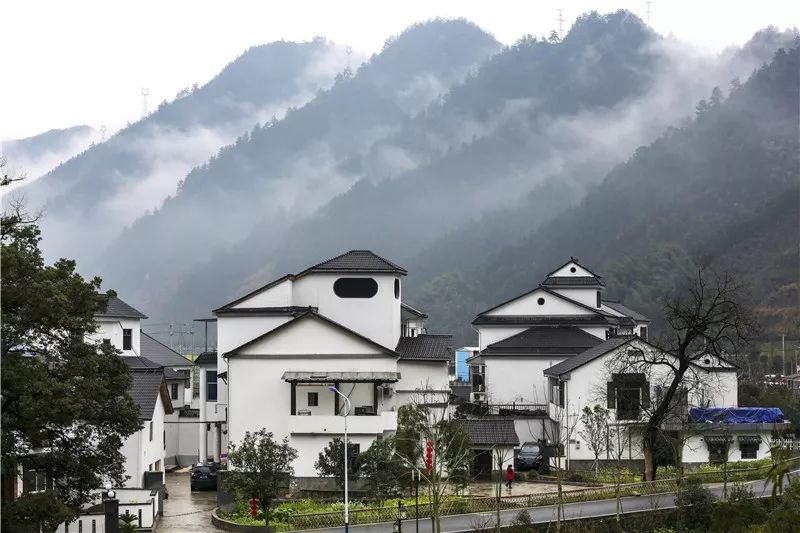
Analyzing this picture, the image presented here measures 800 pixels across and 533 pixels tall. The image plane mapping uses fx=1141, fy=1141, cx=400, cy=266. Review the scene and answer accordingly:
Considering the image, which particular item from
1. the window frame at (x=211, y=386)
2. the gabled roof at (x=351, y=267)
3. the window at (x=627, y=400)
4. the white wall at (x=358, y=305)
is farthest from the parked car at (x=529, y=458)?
the window frame at (x=211, y=386)

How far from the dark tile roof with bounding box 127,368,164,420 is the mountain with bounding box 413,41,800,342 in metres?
71.6

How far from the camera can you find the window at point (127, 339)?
167ft

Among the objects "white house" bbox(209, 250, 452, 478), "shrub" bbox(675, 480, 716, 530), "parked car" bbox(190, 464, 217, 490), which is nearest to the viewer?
"shrub" bbox(675, 480, 716, 530)

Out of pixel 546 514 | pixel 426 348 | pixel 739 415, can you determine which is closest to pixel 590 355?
pixel 739 415

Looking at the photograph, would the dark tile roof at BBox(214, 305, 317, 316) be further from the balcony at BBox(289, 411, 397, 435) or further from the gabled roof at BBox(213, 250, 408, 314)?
the balcony at BBox(289, 411, 397, 435)

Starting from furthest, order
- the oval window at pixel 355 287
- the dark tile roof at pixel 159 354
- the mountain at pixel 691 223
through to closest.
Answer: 1. the mountain at pixel 691 223
2. the dark tile roof at pixel 159 354
3. the oval window at pixel 355 287

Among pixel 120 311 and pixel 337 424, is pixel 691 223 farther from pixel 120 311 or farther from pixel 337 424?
pixel 337 424

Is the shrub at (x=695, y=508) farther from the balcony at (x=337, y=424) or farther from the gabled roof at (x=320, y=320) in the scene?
the gabled roof at (x=320, y=320)

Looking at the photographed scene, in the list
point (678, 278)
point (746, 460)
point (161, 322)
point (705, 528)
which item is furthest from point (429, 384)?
point (161, 322)

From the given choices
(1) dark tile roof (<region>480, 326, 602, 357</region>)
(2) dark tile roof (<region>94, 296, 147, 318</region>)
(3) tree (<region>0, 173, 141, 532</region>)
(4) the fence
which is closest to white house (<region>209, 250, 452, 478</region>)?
(4) the fence

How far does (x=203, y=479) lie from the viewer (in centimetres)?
4016

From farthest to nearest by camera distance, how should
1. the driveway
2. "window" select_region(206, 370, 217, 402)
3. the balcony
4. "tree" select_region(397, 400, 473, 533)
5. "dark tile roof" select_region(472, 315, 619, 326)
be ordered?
"dark tile roof" select_region(472, 315, 619, 326) < "window" select_region(206, 370, 217, 402) < the balcony < "tree" select_region(397, 400, 473, 533) < the driveway

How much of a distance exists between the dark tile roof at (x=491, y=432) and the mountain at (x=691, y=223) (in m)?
64.0

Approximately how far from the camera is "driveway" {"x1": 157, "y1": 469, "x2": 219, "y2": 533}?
1236 inches
